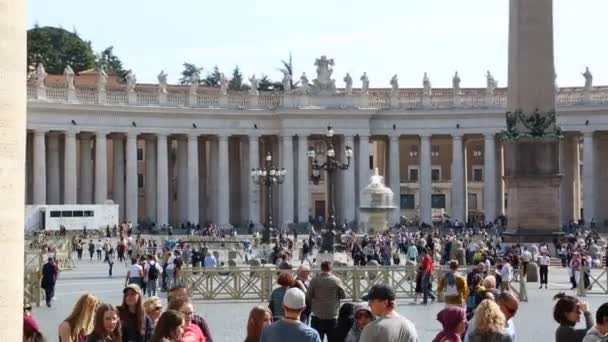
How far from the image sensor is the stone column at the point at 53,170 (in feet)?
244

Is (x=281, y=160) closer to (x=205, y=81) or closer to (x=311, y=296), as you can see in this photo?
(x=205, y=81)

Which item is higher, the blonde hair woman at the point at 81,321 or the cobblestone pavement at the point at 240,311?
the blonde hair woman at the point at 81,321

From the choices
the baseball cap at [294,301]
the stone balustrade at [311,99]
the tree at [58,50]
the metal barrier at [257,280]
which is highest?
the tree at [58,50]

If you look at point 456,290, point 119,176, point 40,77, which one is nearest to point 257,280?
point 456,290

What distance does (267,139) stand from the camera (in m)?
82.8

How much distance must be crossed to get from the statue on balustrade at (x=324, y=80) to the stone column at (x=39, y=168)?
61.5 ft

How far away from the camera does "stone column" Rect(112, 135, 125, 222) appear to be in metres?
77.9

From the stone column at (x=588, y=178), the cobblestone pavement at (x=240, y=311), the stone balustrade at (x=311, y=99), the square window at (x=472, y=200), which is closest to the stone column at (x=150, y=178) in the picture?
the stone balustrade at (x=311, y=99)

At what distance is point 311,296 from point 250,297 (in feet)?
42.5

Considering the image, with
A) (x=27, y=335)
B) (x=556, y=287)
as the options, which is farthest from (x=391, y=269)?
(x=27, y=335)

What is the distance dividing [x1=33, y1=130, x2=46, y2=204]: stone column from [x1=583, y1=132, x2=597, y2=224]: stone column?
32072 millimetres

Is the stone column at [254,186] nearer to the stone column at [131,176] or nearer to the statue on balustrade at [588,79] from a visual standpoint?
the stone column at [131,176]

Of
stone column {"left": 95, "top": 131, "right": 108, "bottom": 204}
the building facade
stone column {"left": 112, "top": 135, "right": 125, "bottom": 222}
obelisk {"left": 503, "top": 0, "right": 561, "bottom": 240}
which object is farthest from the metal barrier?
stone column {"left": 112, "top": 135, "right": 125, "bottom": 222}

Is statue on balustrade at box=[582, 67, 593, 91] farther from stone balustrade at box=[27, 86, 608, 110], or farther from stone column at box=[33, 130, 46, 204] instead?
stone column at box=[33, 130, 46, 204]
